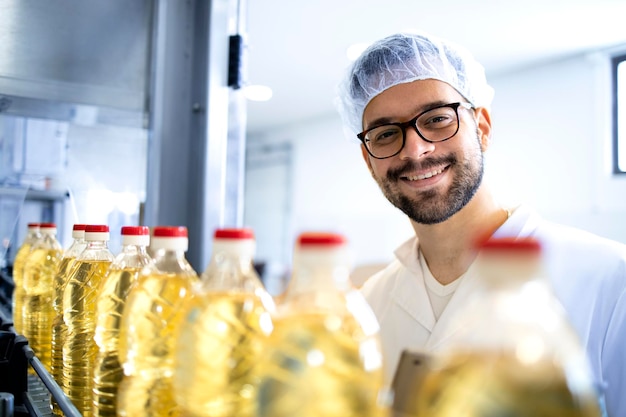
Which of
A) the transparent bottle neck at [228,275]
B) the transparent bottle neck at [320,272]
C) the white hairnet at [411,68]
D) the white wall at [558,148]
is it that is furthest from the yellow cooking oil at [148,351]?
the white wall at [558,148]

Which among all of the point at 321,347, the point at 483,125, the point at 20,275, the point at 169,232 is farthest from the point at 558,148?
the point at 321,347

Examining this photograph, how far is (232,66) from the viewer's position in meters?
1.56

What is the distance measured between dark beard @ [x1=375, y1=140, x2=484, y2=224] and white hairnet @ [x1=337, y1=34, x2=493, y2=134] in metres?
0.19

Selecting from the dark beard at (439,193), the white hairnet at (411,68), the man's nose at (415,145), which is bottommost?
the dark beard at (439,193)

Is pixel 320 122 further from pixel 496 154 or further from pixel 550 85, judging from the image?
pixel 550 85

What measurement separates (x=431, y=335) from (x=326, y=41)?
12.5 ft

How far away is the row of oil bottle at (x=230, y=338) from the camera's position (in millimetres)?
431

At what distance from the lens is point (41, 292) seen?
1.26 m

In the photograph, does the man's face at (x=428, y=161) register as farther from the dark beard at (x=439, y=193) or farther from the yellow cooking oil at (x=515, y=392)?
the yellow cooking oil at (x=515, y=392)

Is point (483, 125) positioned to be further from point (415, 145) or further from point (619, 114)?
point (619, 114)

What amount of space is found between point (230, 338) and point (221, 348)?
1 centimetres

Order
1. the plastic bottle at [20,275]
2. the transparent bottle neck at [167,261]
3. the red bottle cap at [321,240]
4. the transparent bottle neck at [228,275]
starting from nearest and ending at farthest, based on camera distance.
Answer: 1. the red bottle cap at [321,240]
2. the transparent bottle neck at [228,275]
3. the transparent bottle neck at [167,261]
4. the plastic bottle at [20,275]

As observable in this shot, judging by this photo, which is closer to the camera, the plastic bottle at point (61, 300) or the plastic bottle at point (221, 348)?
the plastic bottle at point (221, 348)

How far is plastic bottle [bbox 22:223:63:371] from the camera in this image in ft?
4.02
